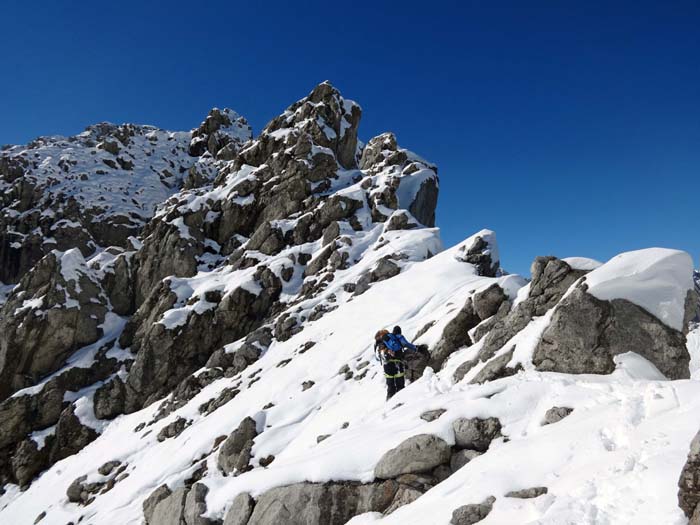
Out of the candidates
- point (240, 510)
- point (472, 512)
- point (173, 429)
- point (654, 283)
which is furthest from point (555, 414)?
point (173, 429)

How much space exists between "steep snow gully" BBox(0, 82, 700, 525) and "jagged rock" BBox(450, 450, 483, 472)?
5 cm

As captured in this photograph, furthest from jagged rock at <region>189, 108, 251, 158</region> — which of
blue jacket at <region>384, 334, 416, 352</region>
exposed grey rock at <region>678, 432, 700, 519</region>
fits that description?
exposed grey rock at <region>678, 432, 700, 519</region>

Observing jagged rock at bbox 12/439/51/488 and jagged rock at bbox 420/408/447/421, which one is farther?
jagged rock at bbox 12/439/51/488

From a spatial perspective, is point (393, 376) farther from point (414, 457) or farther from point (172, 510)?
point (172, 510)

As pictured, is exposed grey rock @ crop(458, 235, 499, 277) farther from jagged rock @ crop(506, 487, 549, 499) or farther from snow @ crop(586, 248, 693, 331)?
jagged rock @ crop(506, 487, 549, 499)

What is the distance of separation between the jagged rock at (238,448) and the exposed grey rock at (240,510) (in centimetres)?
671

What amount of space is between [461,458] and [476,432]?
0.69m

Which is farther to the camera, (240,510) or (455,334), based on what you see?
(455,334)

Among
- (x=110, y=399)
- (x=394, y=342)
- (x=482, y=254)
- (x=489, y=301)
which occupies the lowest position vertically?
(x=394, y=342)

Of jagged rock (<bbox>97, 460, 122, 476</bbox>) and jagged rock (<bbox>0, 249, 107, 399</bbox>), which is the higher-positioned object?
jagged rock (<bbox>0, 249, 107, 399</bbox>)

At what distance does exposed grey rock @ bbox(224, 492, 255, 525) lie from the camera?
10.6 metres

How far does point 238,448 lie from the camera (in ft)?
64.3

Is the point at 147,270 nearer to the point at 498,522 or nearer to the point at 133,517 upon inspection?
the point at 133,517

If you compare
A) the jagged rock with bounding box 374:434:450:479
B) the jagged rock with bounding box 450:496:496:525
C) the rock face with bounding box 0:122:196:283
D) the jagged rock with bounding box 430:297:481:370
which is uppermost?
the rock face with bounding box 0:122:196:283
